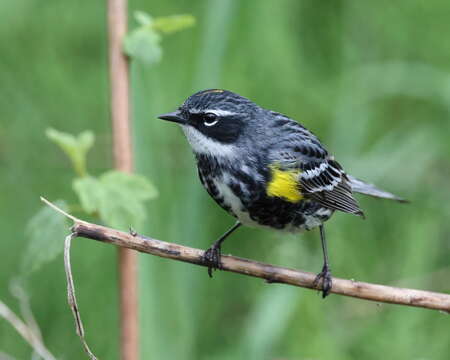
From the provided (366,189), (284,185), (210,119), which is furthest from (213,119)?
(366,189)

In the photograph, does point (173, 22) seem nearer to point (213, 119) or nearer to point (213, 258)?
point (213, 119)

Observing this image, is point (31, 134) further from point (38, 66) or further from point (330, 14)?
point (330, 14)

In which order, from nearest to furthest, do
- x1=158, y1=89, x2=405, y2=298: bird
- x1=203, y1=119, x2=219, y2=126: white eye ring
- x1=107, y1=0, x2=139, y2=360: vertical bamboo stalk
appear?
x1=107, y1=0, x2=139, y2=360: vertical bamboo stalk → x1=158, y1=89, x2=405, y2=298: bird → x1=203, y1=119, x2=219, y2=126: white eye ring

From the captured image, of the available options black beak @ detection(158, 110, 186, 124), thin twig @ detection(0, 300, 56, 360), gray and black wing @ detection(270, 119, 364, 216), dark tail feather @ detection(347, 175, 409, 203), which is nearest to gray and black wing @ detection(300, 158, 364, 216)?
gray and black wing @ detection(270, 119, 364, 216)

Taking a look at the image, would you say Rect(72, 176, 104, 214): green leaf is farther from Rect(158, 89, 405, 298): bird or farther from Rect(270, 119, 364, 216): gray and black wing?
Rect(270, 119, 364, 216): gray and black wing

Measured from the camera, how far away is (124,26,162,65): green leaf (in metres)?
2.61

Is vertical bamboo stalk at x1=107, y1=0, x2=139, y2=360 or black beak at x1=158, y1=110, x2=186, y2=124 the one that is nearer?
vertical bamboo stalk at x1=107, y1=0, x2=139, y2=360

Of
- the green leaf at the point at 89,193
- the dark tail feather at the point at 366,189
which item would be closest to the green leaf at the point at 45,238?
the green leaf at the point at 89,193

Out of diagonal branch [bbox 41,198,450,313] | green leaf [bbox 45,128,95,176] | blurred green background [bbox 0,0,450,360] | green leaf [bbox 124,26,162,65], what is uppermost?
green leaf [bbox 124,26,162,65]

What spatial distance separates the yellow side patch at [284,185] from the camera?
313 cm

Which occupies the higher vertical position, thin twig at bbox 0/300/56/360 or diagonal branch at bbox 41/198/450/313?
diagonal branch at bbox 41/198/450/313

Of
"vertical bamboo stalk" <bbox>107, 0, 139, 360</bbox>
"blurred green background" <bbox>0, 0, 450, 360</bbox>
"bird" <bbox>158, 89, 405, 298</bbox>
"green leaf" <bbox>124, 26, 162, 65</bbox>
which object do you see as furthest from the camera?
"blurred green background" <bbox>0, 0, 450, 360</bbox>

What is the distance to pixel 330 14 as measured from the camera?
5184mm

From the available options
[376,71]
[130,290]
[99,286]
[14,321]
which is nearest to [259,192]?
[130,290]
